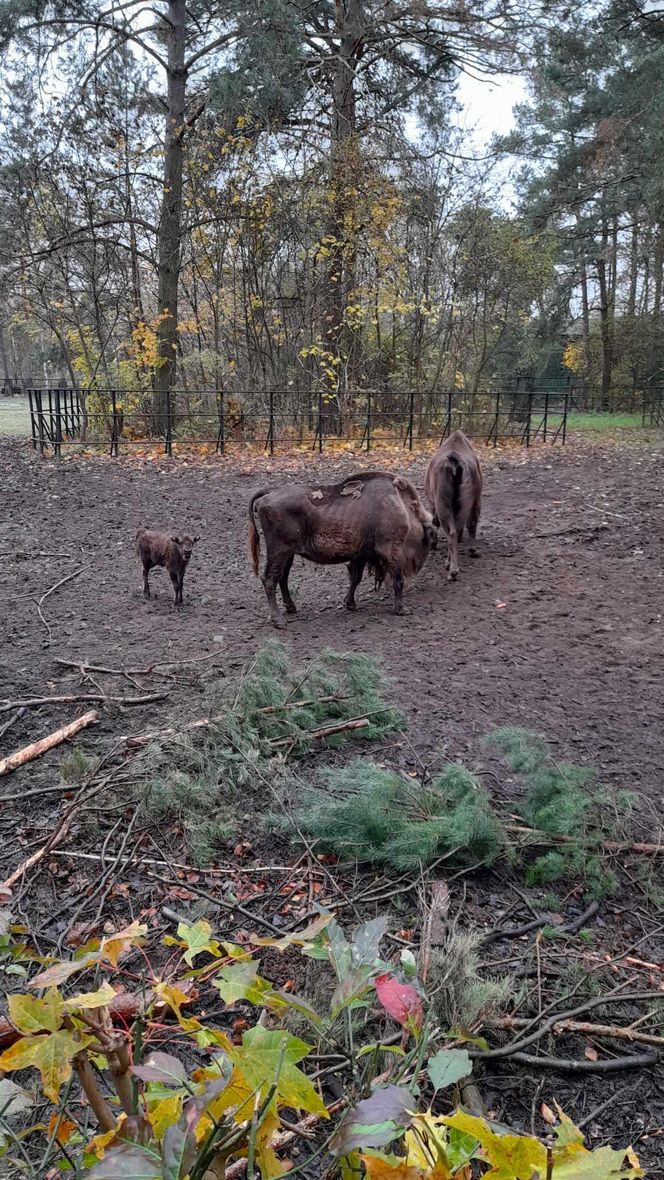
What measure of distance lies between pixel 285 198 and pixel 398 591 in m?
12.6

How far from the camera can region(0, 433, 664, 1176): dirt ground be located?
432 centimetres

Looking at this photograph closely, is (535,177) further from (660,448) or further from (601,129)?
(660,448)

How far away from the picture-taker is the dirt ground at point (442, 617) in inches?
170

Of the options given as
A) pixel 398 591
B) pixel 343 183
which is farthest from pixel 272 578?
pixel 343 183

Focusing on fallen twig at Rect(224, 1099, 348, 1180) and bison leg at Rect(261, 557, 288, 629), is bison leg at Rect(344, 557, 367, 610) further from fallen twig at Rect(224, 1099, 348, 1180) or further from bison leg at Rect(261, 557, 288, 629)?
fallen twig at Rect(224, 1099, 348, 1180)

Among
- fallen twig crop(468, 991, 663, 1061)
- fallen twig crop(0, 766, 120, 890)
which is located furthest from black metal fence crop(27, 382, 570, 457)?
fallen twig crop(468, 991, 663, 1061)

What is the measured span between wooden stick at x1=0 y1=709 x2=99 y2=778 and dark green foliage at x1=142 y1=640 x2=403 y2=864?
2.02 feet

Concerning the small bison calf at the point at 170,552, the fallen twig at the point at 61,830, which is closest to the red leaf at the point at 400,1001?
the fallen twig at the point at 61,830

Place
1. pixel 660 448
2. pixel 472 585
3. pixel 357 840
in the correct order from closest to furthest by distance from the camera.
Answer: pixel 357 840 < pixel 472 585 < pixel 660 448

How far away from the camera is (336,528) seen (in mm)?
6609

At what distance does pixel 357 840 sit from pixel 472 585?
476 centimetres

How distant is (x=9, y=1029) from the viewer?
1072mm

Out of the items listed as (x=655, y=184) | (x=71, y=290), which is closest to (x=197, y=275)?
(x=71, y=290)

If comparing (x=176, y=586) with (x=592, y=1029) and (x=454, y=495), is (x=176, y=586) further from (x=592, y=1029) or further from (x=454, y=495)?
(x=592, y=1029)
